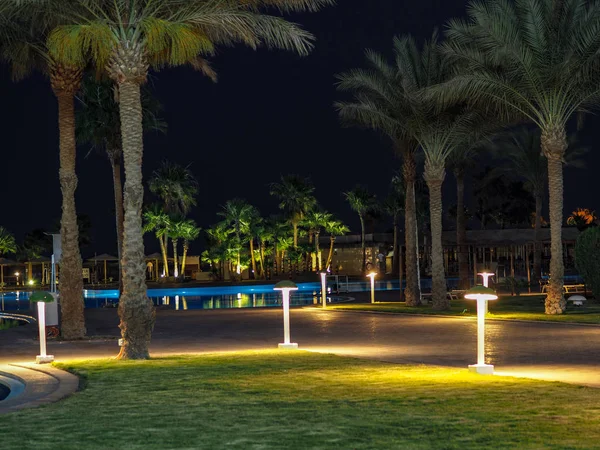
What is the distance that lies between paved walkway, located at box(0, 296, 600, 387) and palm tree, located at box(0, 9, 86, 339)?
105 centimetres

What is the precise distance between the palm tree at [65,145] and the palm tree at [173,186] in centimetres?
4903

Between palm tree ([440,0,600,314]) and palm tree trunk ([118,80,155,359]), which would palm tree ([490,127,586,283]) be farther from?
palm tree trunk ([118,80,155,359])

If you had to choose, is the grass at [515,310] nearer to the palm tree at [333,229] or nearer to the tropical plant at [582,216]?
the palm tree at [333,229]

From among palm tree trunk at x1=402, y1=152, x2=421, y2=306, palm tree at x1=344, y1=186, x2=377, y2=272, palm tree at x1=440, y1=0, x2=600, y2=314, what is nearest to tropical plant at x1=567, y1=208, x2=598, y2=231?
palm tree at x1=344, y1=186, x2=377, y2=272

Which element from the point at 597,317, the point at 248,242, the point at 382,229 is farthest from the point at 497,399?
the point at 382,229

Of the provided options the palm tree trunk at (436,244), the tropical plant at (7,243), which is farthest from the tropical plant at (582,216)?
the tropical plant at (7,243)

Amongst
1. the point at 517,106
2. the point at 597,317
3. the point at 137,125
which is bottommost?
the point at 597,317

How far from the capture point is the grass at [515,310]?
27.2 m

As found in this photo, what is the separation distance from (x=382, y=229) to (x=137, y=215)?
299 feet

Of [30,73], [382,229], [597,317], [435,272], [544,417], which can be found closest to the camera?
[544,417]

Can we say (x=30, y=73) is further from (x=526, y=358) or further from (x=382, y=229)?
(x=382, y=229)

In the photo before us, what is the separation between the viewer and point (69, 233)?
907 inches

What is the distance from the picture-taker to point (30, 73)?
78.6 ft

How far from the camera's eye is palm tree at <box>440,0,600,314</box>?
28248mm
